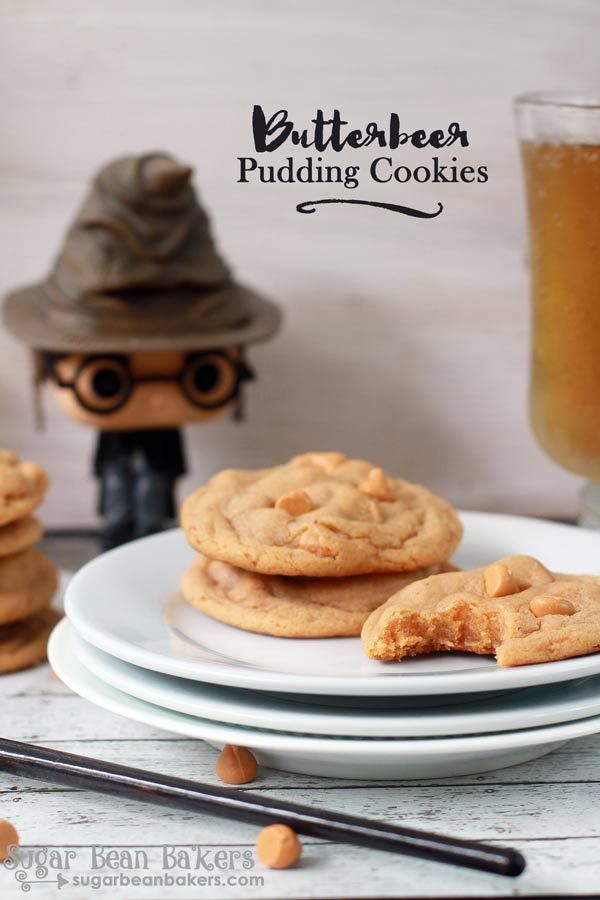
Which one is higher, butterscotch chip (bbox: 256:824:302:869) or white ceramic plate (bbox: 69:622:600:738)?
white ceramic plate (bbox: 69:622:600:738)

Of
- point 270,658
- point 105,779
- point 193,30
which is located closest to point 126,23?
point 193,30

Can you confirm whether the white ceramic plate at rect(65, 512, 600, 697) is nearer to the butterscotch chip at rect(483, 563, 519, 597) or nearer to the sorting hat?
the butterscotch chip at rect(483, 563, 519, 597)

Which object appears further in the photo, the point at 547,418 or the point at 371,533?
the point at 547,418

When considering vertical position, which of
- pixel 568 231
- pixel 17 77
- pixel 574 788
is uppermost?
pixel 17 77

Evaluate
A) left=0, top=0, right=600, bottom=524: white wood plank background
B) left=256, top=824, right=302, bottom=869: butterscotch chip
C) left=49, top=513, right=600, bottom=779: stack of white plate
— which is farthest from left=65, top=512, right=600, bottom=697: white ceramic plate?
left=0, top=0, right=600, bottom=524: white wood plank background

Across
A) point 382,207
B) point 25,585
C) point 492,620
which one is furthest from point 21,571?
point 382,207

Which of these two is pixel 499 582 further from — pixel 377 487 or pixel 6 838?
pixel 6 838

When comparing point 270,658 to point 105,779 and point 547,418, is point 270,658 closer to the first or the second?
point 105,779
